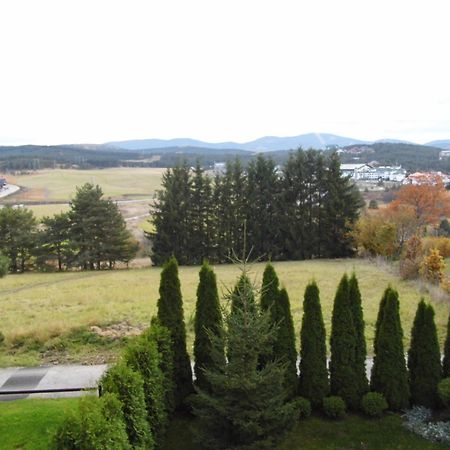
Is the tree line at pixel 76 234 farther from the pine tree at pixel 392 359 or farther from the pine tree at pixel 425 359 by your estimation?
the pine tree at pixel 425 359

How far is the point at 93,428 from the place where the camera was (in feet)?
18.6

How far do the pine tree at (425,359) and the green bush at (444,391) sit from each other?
31 cm

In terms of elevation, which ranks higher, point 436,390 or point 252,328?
point 252,328

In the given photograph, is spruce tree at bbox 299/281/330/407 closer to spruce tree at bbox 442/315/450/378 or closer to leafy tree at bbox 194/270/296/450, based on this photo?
leafy tree at bbox 194/270/296/450

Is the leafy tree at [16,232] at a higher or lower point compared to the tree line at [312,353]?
lower

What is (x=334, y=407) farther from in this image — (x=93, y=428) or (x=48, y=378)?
(x=48, y=378)

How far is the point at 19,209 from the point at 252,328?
131ft

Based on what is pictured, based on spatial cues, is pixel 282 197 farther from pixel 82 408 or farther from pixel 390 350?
pixel 82 408

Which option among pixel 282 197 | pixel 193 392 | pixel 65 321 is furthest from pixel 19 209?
pixel 193 392

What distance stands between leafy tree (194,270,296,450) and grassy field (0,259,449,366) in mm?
2382

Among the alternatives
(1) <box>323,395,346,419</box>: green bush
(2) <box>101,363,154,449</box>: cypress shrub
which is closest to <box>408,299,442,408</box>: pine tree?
(1) <box>323,395,346,419</box>: green bush

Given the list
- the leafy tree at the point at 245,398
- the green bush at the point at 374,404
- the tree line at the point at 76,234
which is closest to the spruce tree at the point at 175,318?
the leafy tree at the point at 245,398

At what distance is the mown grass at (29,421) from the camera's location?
8.51m

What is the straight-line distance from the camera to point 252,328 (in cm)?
777
